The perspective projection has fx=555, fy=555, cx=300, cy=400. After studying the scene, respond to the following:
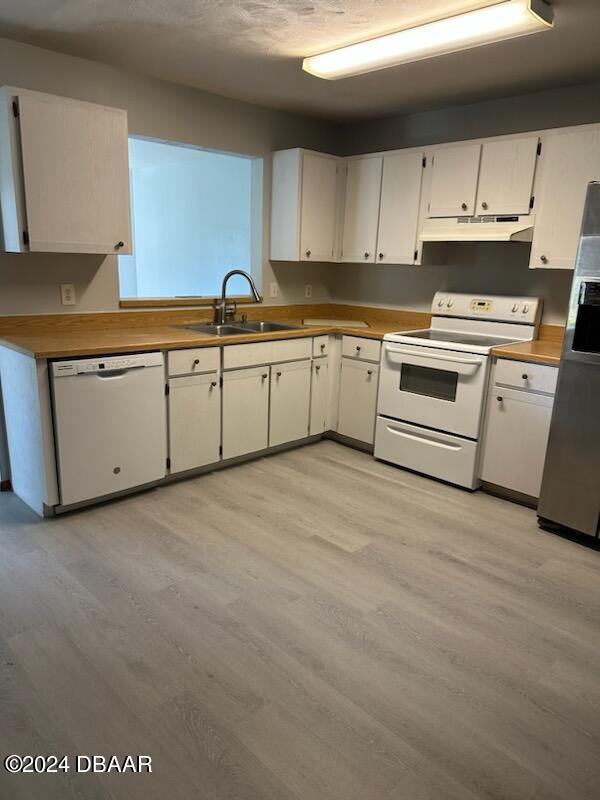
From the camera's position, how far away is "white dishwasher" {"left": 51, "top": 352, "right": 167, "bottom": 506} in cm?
270

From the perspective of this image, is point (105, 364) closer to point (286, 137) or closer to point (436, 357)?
point (436, 357)

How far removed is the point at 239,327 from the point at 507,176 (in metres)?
1.96

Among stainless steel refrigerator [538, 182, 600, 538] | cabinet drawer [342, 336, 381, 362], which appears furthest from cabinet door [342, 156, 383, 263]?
stainless steel refrigerator [538, 182, 600, 538]

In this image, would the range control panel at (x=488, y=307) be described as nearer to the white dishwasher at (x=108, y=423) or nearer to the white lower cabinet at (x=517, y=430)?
the white lower cabinet at (x=517, y=430)

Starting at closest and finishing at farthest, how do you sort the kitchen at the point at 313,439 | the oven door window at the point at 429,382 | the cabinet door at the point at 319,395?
the kitchen at the point at 313,439 → the oven door window at the point at 429,382 → the cabinet door at the point at 319,395

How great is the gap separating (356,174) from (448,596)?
10.1 feet

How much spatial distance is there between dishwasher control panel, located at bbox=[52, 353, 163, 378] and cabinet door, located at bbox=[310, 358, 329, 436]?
127 cm

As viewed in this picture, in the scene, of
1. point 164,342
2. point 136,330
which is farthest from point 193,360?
point 136,330

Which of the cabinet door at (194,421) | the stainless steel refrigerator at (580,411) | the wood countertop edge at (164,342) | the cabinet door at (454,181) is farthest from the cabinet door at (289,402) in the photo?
the stainless steel refrigerator at (580,411)

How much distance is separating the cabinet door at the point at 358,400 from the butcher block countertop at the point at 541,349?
3.02 feet

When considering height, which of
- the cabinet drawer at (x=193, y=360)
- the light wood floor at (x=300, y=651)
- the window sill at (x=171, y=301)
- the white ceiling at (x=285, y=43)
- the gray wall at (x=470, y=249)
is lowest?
the light wood floor at (x=300, y=651)

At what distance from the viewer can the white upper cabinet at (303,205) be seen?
13.1 feet

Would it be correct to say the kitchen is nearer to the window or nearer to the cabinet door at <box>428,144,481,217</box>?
the cabinet door at <box>428,144,481,217</box>

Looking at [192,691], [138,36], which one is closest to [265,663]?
[192,691]
